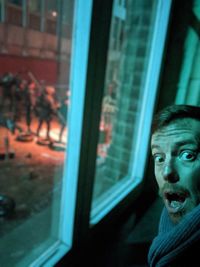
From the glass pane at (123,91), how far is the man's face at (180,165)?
85 centimetres

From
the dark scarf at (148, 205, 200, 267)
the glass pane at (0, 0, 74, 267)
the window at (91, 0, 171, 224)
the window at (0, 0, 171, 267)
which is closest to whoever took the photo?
the dark scarf at (148, 205, 200, 267)

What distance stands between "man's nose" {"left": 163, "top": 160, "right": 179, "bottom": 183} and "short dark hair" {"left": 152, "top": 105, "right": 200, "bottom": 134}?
7cm

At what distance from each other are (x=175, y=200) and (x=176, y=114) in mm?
147

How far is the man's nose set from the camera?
0.39 meters

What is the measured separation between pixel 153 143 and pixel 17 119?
225 centimetres

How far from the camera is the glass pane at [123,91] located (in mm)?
1394

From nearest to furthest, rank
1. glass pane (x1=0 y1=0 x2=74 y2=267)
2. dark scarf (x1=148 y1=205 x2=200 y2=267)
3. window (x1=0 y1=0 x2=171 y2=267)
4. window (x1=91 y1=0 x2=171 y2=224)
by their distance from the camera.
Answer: dark scarf (x1=148 y1=205 x2=200 y2=267), window (x1=0 y1=0 x2=171 y2=267), glass pane (x1=0 y1=0 x2=74 y2=267), window (x1=91 y1=0 x2=171 y2=224)

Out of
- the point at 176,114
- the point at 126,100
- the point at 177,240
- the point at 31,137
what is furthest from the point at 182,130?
the point at 31,137

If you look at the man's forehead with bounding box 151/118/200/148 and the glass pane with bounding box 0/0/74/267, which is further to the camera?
the glass pane with bounding box 0/0/74/267

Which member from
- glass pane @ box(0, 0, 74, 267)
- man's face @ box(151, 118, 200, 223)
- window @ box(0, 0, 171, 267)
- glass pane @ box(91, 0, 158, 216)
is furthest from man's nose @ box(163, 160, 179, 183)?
glass pane @ box(91, 0, 158, 216)

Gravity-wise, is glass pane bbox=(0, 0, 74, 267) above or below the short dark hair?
below

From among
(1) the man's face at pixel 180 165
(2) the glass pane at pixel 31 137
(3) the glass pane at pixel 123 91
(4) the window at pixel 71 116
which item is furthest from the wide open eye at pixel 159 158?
(3) the glass pane at pixel 123 91

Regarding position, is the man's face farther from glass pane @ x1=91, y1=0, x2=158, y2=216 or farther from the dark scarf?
glass pane @ x1=91, y1=0, x2=158, y2=216

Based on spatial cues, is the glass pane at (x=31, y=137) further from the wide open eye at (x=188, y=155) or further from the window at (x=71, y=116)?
the wide open eye at (x=188, y=155)
